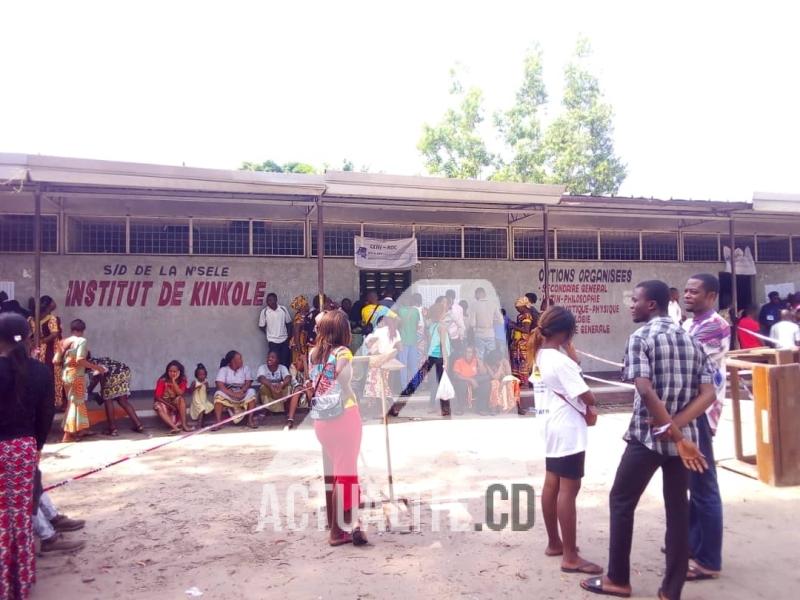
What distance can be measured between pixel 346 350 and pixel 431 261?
23.8 ft

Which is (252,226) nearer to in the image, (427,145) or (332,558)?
(332,558)

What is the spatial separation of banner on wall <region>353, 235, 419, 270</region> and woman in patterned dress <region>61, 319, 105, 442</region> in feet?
15.6

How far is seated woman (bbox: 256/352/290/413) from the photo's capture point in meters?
8.29

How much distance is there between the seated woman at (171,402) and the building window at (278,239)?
10.2ft

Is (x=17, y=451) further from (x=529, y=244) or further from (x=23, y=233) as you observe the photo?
(x=529, y=244)

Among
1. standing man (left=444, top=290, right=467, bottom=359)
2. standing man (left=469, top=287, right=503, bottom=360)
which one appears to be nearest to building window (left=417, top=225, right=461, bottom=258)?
standing man (left=469, top=287, right=503, bottom=360)

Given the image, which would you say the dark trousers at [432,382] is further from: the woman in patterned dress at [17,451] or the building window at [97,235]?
the woman in patterned dress at [17,451]

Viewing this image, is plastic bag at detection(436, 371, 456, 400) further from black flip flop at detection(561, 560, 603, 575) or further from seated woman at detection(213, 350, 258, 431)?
black flip flop at detection(561, 560, 603, 575)

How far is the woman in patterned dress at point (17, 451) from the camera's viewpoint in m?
3.03

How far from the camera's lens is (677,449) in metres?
2.76

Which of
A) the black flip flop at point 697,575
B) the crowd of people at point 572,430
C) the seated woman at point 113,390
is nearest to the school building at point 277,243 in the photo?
the seated woman at point 113,390

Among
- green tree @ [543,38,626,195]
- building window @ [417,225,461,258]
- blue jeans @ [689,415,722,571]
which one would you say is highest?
green tree @ [543,38,626,195]

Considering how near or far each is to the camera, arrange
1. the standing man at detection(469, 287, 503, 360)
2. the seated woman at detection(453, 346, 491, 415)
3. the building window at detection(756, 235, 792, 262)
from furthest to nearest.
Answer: the building window at detection(756, 235, 792, 262)
the standing man at detection(469, 287, 503, 360)
the seated woman at detection(453, 346, 491, 415)

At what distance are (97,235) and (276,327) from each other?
328cm
